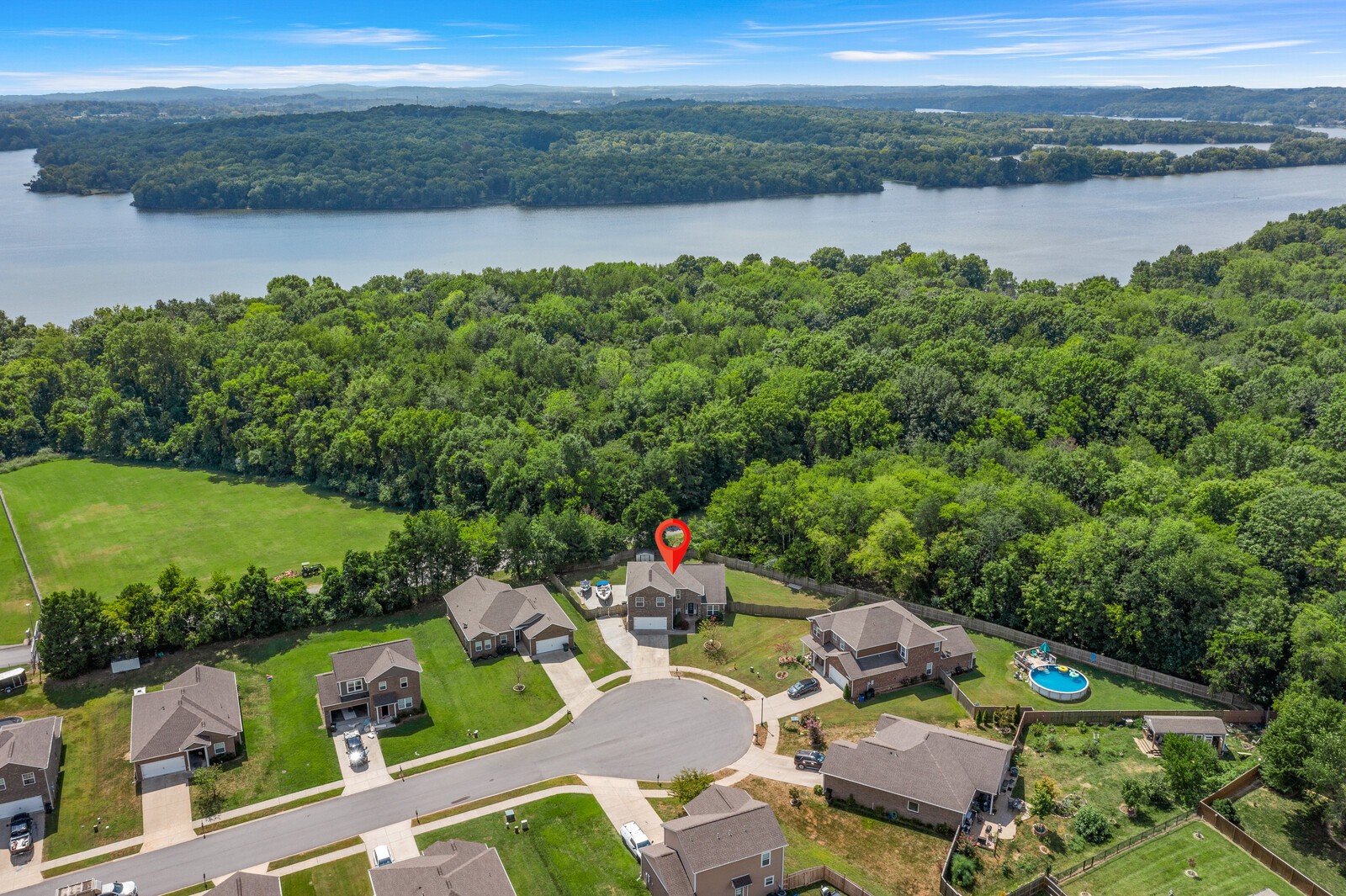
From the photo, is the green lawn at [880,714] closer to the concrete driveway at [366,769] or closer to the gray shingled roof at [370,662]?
the concrete driveway at [366,769]

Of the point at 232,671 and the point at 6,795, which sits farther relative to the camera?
the point at 232,671

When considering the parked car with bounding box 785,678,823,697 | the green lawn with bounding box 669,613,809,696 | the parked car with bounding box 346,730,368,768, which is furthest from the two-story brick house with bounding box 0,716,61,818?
the parked car with bounding box 785,678,823,697

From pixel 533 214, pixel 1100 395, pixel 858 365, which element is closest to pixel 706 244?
pixel 533 214

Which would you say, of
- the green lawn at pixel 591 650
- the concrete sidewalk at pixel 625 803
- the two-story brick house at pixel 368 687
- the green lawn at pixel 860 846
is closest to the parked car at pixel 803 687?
the green lawn at pixel 860 846

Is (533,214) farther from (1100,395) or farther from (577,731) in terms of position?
(577,731)

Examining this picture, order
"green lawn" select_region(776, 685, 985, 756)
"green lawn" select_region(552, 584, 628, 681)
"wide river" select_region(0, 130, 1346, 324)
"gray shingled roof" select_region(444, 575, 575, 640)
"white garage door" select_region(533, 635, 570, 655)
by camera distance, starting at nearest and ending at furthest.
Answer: "green lawn" select_region(776, 685, 985, 756), "green lawn" select_region(552, 584, 628, 681), "white garage door" select_region(533, 635, 570, 655), "gray shingled roof" select_region(444, 575, 575, 640), "wide river" select_region(0, 130, 1346, 324)

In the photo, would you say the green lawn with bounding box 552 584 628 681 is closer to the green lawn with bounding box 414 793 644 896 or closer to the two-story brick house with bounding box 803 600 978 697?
the green lawn with bounding box 414 793 644 896
